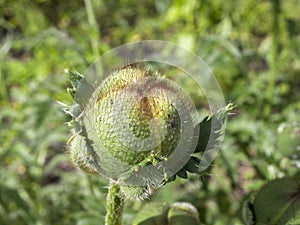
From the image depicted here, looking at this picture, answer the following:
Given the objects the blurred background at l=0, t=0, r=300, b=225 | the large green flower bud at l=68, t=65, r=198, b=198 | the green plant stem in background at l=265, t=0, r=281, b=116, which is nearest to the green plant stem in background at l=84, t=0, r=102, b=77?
the blurred background at l=0, t=0, r=300, b=225

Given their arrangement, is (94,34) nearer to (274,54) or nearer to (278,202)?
(274,54)

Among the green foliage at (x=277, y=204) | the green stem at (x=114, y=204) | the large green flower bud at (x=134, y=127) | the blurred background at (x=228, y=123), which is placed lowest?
the blurred background at (x=228, y=123)

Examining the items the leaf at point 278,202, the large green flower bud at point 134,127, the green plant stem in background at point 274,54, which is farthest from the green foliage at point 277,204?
the green plant stem in background at point 274,54

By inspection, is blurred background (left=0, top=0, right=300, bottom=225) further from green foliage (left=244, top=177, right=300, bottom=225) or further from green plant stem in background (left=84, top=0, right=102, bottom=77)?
green foliage (left=244, top=177, right=300, bottom=225)

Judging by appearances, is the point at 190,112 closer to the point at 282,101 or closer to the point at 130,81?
the point at 130,81

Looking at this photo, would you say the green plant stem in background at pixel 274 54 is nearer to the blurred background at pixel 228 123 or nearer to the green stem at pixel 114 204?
the blurred background at pixel 228 123

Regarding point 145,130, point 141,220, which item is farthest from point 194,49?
point 145,130

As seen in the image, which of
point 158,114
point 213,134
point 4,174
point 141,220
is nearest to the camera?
point 158,114
